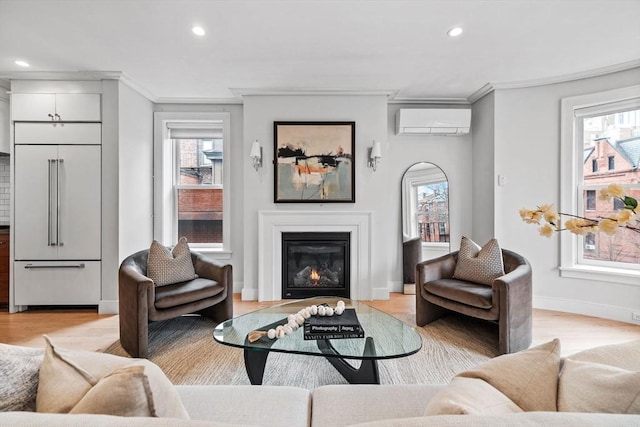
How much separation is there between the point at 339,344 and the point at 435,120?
3180mm

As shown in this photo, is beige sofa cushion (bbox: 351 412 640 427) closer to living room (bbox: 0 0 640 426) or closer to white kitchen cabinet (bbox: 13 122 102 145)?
living room (bbox: 0 0 640 426)

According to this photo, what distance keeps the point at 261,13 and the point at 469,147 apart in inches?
123

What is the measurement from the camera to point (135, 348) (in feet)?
7.86

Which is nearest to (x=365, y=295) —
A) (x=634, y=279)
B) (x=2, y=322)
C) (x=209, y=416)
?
(x=634, y=279)

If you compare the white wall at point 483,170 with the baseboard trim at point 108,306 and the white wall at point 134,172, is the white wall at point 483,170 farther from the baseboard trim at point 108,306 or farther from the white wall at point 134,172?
the baseboard trim at point 108,306

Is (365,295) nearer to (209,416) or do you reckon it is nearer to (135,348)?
(135,348)

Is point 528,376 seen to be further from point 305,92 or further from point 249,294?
point 305,92

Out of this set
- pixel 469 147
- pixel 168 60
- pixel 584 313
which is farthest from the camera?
pixel 469 147

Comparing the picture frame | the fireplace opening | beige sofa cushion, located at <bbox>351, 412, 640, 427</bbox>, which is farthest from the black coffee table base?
the picture frame

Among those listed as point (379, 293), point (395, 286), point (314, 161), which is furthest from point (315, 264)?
point (314, 161)

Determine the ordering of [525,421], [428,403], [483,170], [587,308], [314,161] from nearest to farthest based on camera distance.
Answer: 1. [525,421]
2. [428,403]
3. [587,308]
4. [314,161]
5. [483,170]

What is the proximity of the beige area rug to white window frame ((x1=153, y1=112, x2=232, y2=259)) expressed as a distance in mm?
1455

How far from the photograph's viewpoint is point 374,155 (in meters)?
3.75

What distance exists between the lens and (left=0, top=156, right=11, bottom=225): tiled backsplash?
383 cm
